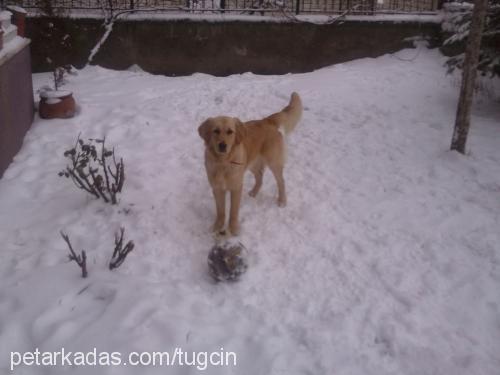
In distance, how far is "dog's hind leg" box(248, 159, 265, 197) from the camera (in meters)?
4.10

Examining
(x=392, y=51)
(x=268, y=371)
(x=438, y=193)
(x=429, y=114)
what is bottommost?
(x=268, y=371)

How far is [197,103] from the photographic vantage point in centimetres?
636

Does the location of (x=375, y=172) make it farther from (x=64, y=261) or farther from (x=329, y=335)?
(x=64, y=261)

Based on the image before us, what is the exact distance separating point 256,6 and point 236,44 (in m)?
0.90

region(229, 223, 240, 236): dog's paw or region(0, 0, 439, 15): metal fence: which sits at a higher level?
region(0, 0, 439, 15): metal fence

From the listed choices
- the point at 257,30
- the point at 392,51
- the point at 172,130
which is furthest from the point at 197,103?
the point at 392,51

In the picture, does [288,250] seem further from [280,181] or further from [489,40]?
[489,40]

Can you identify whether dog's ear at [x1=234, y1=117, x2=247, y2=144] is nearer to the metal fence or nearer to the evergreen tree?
the evergreen tree

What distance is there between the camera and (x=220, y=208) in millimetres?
3697

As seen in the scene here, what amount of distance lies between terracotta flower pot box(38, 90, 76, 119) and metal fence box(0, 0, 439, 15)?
276 cm

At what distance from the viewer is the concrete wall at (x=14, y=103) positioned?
179 inches

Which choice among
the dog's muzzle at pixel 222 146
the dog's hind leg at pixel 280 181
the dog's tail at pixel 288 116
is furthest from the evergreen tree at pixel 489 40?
the dog's muzzle at pixel 222 146

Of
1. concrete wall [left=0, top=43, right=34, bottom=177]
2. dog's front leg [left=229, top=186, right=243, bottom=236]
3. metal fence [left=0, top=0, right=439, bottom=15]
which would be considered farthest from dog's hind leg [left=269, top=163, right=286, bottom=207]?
metal fence [left=0, top=0, right=439, bottom=15]

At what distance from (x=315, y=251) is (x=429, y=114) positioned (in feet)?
11.3
